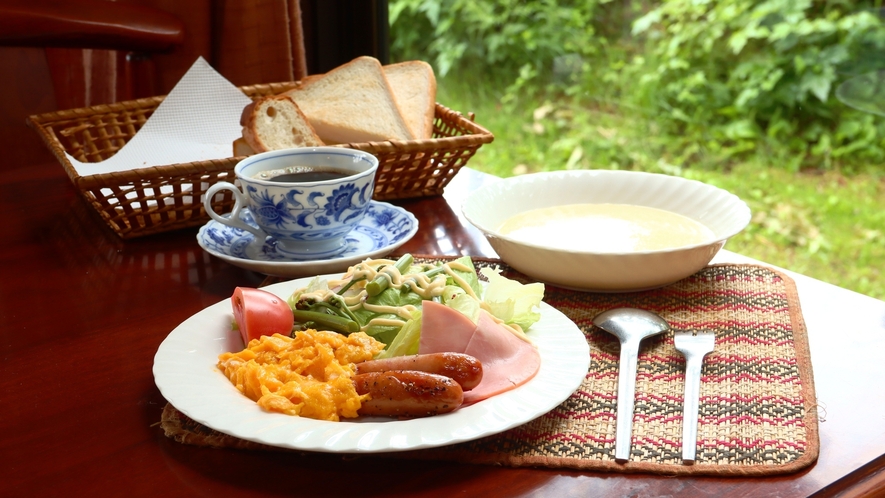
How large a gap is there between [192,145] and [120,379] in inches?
33.0

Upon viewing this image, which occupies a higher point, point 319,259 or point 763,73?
point 319,259

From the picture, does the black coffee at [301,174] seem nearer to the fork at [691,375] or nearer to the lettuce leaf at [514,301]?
the lettuce leaf at [514,301]

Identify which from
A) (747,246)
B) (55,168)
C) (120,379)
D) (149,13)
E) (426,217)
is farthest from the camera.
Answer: (747,246)

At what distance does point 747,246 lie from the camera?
311cm

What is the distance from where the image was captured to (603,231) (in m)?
1.16

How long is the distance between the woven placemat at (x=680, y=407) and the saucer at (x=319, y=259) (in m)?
0.32

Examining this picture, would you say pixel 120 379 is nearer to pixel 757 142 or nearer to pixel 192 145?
pixel 192 145

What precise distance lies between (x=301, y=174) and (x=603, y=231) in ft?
1.61

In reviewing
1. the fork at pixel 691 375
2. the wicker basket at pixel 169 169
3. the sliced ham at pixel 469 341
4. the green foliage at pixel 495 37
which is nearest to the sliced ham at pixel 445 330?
the sliced ham at pixel 469 341

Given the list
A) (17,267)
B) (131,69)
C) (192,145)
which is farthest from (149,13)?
(17,267)

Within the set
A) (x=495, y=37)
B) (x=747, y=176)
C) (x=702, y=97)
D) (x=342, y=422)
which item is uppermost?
(x=342, y=422)

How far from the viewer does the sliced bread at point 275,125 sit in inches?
59.2

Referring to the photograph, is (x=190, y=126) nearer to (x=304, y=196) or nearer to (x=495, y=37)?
(x=304, y=196)

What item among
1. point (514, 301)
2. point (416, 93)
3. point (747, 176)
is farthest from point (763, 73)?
point (514, 301)
